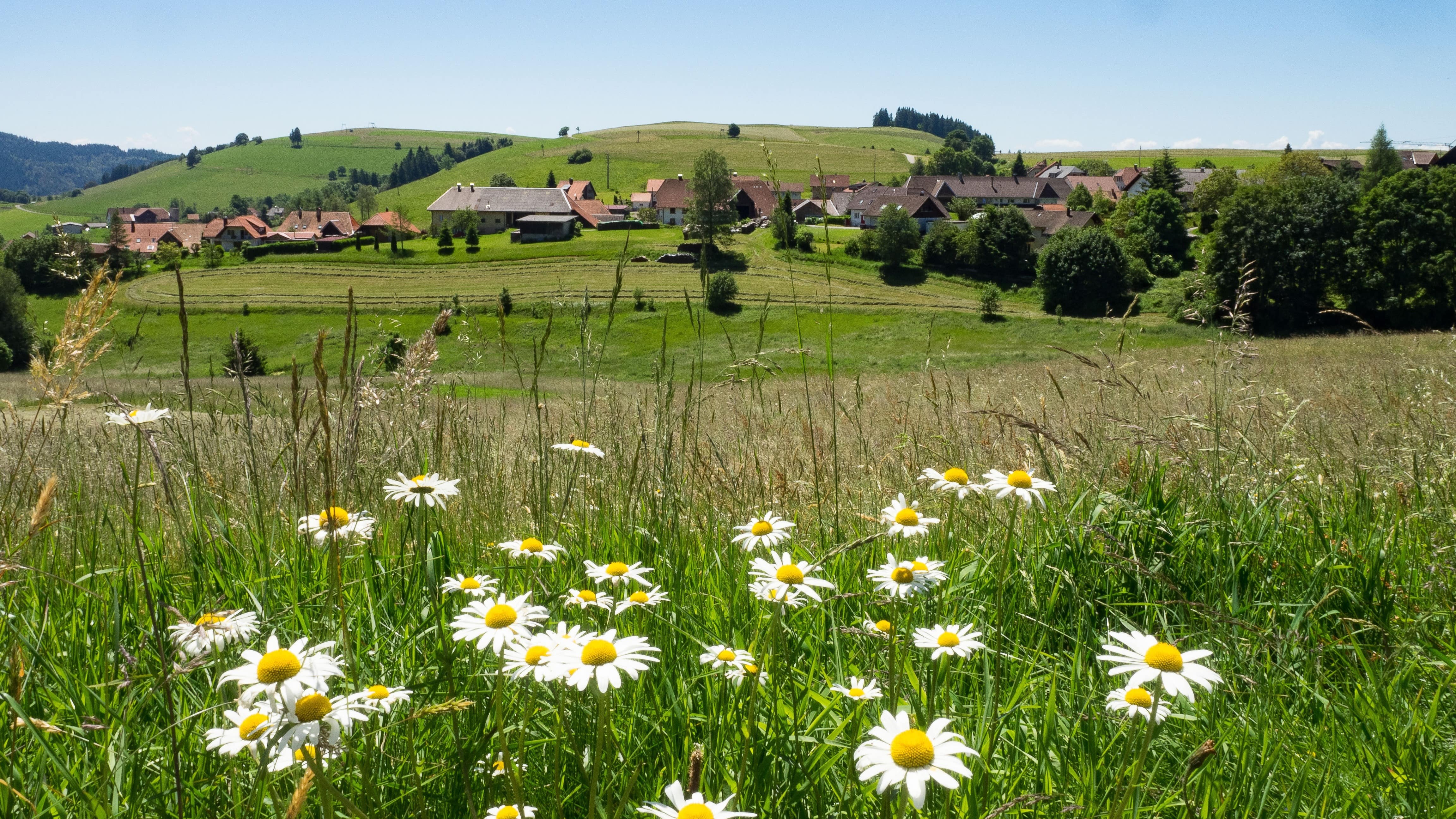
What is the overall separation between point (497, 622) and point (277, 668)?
1.20 feet

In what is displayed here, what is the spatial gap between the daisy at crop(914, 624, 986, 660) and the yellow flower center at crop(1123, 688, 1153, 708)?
0.27 meters

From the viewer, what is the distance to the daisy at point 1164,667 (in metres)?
1.29

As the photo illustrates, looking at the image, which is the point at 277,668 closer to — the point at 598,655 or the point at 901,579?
the point at 598,655

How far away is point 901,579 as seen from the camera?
1716 mm

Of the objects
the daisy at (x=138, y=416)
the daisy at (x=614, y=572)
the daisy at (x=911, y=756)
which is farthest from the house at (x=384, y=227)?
the daisy at (x=911, y=756)

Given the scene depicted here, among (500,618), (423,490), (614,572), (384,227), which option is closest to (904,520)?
(614,572)

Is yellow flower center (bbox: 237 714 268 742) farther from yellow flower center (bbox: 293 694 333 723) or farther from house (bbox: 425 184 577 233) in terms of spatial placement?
house (bbox: 425 184 577 233)

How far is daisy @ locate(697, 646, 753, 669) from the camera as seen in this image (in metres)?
1.69

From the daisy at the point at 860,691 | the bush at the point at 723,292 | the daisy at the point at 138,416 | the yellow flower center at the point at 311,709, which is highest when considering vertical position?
the daisy at the point at 138,416

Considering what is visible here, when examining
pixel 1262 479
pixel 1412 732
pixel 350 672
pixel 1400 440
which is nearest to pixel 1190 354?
pixel 1400 440

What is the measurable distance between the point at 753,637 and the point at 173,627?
1.37 meters

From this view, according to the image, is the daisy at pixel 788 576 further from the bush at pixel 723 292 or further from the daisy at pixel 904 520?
the bush at pixel 723 292

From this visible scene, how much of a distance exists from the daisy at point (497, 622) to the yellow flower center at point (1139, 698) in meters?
1.03

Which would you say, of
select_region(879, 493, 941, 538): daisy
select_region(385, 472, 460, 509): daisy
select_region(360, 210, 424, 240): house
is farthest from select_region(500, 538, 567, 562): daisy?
select_region(360, 210, 424, 240): house
